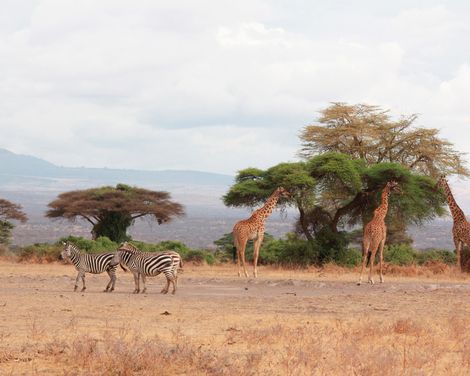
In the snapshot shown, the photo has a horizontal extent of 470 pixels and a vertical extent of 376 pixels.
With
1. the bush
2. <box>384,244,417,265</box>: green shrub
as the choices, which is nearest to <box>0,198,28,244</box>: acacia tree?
the bush

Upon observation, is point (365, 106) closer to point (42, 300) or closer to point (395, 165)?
point (395, 165)

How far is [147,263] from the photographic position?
17938 mm

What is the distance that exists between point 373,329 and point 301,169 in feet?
57.8

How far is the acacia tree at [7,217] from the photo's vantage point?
39.3 metres

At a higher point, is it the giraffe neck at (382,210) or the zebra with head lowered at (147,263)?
the giraffe neck at (382,210)

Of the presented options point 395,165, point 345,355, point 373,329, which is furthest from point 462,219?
point 345,355

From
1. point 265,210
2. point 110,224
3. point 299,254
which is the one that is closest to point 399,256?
point 299,254

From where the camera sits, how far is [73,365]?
29.7ft

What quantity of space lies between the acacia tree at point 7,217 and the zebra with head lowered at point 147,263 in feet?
73.7

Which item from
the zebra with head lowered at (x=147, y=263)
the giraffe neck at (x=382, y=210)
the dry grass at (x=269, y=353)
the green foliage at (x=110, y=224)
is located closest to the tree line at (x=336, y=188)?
the green foliage at (x=110, y=224)

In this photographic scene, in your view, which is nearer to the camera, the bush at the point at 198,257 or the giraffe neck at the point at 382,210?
the giraffe neck at the point at 382,210

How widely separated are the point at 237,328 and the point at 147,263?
6010 millimetres

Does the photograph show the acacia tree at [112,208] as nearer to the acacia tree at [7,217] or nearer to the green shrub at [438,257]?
the acacia tree at [7,217]

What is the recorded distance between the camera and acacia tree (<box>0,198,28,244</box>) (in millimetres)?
39344
